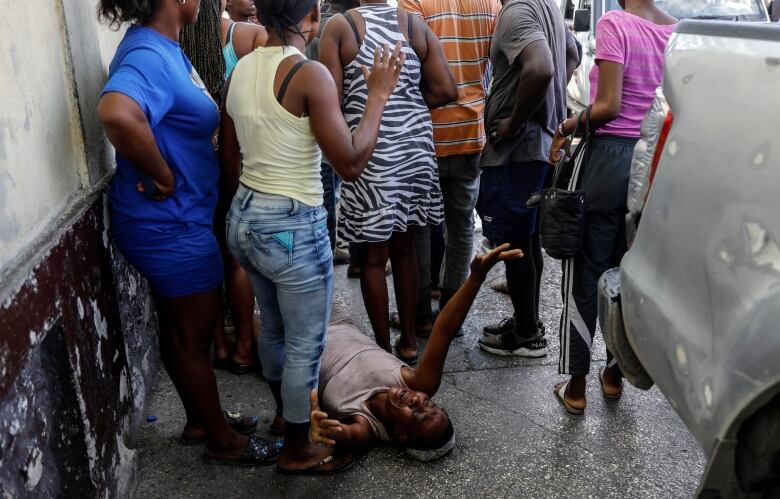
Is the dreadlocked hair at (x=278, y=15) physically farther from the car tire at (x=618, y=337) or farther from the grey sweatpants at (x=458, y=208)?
the grey sweatpants at (x=458, y=208)

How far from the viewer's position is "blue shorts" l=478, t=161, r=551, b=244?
342 cm

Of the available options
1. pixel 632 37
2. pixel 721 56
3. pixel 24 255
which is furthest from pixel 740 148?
pixel 24 255

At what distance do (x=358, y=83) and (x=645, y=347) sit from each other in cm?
176

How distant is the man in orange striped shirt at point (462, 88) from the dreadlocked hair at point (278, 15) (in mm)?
1430

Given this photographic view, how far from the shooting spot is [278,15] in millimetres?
2246

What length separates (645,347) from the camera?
6.29 feet

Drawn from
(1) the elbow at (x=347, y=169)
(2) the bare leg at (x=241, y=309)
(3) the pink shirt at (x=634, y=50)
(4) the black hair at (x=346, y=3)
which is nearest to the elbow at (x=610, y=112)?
(3) the pink shirt at (x=634, y=50)

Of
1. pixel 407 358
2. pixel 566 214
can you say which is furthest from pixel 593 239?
pixel 407 358

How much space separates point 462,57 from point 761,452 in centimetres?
256

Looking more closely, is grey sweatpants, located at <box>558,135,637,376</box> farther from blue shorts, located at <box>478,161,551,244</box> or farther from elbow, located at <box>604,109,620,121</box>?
blue shorts, located at <box>478,161,551,244</box>

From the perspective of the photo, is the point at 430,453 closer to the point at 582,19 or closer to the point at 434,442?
the point at 434,442

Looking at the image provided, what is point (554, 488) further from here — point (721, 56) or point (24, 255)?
point (24, 255)

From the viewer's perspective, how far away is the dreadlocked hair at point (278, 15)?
2.22 m

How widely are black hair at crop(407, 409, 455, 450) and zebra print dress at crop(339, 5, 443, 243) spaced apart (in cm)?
94
